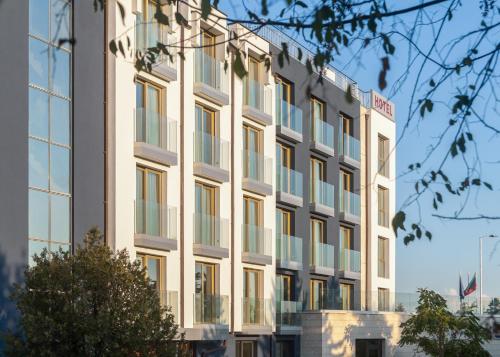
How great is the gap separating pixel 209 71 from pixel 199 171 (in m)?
3.49

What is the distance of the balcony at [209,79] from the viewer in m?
35.1

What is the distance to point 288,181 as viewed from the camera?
41781mm

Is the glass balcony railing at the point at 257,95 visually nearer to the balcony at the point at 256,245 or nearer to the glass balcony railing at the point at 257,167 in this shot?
the glass balcony railing at the point at 257,167

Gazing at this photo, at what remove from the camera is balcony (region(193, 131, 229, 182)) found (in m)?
35.0

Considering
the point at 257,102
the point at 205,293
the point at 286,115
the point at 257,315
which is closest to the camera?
the point at 205,293

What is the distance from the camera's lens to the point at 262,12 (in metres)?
7.79

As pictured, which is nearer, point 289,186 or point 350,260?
point 289,186

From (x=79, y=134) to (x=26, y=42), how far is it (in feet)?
11.1

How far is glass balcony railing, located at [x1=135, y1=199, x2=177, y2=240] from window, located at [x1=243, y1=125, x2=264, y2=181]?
563 cm

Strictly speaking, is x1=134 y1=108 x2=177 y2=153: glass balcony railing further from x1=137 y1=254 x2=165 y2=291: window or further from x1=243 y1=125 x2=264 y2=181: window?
x1=243 y1=125 x2=264 y2=181: window

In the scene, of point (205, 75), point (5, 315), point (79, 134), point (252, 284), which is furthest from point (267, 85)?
point (5, 315)

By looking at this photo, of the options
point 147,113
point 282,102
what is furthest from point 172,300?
point 282,102

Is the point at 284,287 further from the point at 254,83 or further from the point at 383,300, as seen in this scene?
the point at 383,300

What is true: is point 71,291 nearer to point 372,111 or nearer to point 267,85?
point 267,85
